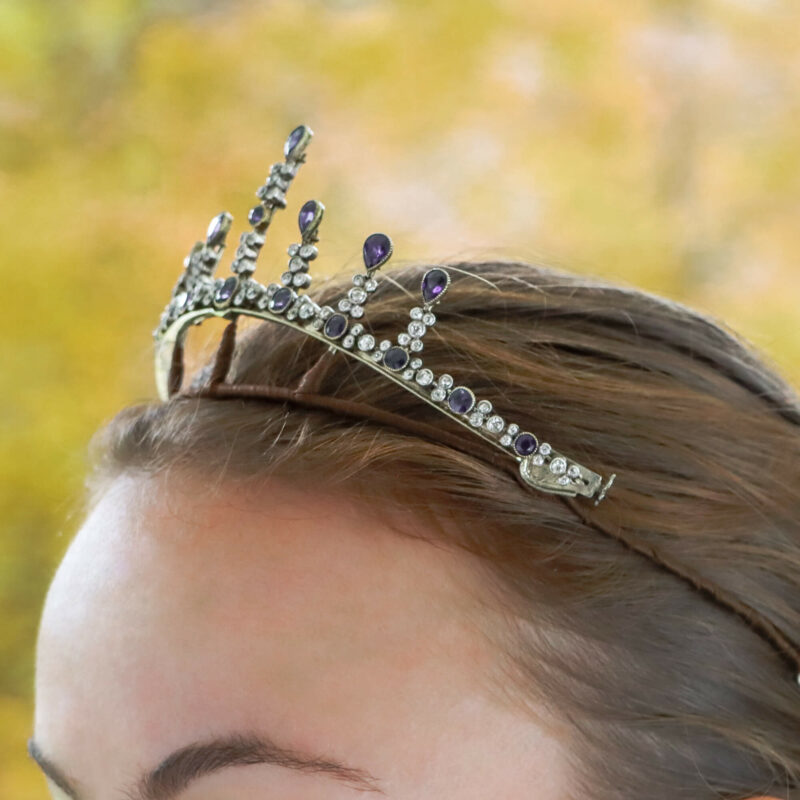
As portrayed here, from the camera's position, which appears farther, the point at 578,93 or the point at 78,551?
the point at 578,93

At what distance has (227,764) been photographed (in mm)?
614

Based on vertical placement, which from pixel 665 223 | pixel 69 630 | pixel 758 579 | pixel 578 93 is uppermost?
pixel 578 93

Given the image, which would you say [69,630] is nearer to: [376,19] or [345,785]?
[345,785]

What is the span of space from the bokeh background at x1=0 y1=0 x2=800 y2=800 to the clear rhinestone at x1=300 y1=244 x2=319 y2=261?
64 cm

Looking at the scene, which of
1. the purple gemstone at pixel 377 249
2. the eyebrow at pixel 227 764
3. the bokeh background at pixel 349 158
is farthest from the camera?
the bokeh background at pixel 349 158

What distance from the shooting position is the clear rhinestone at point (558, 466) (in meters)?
0.65

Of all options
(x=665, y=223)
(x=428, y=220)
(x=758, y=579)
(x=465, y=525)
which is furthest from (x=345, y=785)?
(x=665, y=223)

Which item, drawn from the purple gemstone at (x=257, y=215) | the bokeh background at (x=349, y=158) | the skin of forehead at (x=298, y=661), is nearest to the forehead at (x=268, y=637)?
the skin of forehead at (x=298, y=661)

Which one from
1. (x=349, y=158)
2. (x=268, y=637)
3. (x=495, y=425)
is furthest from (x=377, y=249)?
(x=349, y=158)

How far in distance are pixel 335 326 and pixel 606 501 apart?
22 cm

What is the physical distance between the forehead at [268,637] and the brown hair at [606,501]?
3 centimetres

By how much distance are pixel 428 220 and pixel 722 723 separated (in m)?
1.25

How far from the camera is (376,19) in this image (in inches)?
65.5

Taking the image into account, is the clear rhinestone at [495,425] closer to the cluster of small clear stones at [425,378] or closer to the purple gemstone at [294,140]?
the cluster of small clear stones at [425,378]
